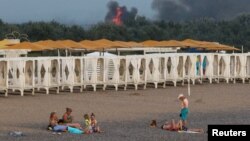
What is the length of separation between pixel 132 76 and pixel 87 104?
8.17 m

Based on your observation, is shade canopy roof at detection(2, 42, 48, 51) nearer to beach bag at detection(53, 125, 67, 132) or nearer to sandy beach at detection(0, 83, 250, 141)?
sandy beach at detection(0, 83, 250, 141)

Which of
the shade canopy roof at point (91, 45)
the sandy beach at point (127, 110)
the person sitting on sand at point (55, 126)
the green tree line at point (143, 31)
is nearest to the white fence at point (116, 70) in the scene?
the sandy beach at point (127, 110)

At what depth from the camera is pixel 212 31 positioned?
3637 inches

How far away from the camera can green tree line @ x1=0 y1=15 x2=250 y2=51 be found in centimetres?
6788

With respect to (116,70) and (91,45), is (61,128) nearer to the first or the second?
(116,70)

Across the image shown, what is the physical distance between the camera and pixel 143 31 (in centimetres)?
7694

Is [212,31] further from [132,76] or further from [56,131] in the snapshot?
[56,131]

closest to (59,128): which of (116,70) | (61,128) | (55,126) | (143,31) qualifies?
(61,128)

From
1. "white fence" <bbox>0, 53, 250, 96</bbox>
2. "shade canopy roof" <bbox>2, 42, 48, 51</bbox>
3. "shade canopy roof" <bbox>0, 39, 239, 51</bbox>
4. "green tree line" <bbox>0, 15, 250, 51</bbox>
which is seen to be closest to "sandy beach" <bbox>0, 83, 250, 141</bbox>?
"white fence" <bbox>0, 53, 250, 96</bbox>

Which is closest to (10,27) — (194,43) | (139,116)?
(194,43)

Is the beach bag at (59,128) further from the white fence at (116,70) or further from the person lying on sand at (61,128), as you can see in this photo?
the white fence at (116,70)

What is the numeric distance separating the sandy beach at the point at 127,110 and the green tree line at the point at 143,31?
97.0 ft

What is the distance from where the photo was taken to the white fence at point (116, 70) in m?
31.7

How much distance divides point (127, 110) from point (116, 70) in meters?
8.89
